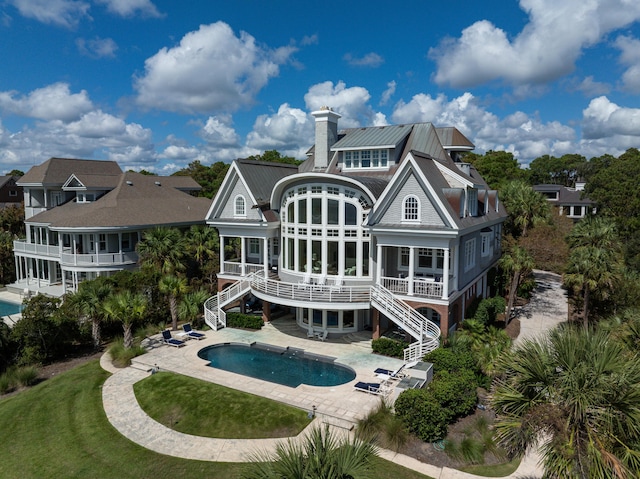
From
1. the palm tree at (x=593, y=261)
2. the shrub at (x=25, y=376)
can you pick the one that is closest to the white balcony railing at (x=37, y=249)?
the shrub at (x=25, y=376)

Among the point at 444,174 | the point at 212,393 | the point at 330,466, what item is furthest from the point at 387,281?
the point at 330,466

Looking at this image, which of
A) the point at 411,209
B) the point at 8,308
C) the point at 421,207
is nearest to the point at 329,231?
the point at 411,209

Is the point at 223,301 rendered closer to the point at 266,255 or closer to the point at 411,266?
the point at 266,255

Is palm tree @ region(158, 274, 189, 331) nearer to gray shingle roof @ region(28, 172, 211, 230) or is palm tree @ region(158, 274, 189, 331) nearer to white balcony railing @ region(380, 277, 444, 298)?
gray shingle roof @ region(28, 172, 211, 230)

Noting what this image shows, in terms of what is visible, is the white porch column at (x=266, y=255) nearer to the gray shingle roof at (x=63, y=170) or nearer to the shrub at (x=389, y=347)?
the shrub at (x=389, y=347)

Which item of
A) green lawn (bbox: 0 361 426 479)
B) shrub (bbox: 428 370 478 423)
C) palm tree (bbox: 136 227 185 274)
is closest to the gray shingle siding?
shrub (bbox: 428 370 478 423)

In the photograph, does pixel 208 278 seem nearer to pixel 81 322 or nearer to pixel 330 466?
pixel 81 322
